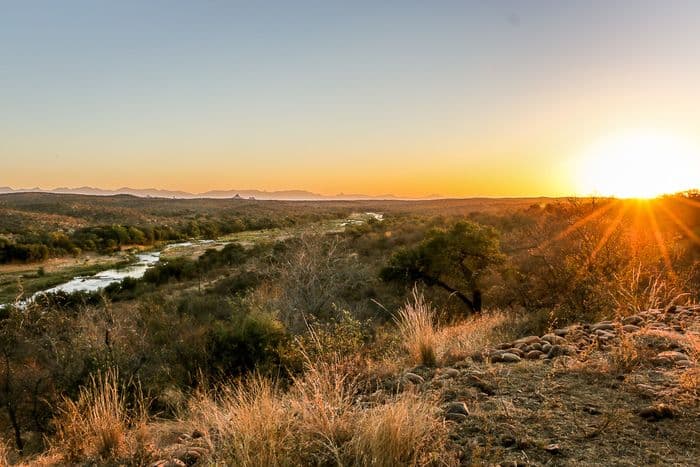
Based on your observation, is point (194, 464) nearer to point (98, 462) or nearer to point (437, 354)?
point (98, 462)

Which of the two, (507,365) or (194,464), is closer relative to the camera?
(194,464)

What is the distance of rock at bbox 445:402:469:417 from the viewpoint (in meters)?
3.80

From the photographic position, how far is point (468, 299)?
589 inches

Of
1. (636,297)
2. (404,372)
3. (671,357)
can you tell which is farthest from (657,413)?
(636,297)

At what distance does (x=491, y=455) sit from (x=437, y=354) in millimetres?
2688

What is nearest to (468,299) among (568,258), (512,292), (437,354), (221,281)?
(512,292)

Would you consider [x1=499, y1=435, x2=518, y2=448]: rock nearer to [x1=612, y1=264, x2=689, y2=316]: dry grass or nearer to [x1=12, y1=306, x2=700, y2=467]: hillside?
[x1=12, y1=306, x2=700, y2=467]: hillside

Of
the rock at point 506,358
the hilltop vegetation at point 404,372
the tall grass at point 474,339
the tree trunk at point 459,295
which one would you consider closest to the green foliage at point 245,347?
the hilltop vegetation at point 404,372

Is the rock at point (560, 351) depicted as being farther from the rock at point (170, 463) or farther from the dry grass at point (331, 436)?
the rock at point (170, 463)

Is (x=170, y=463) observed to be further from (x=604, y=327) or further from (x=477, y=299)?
(x=477, y=299)

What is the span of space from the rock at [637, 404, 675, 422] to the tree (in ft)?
35.2

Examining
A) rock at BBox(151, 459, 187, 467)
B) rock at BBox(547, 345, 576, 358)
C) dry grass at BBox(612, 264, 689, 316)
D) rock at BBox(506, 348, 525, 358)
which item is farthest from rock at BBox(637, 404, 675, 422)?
rock at BBox(151, 459, 187, 467)

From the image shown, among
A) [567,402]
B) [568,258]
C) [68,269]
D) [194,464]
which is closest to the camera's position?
[194,464]

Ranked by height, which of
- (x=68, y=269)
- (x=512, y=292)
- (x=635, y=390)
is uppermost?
(x=635, y=390)
